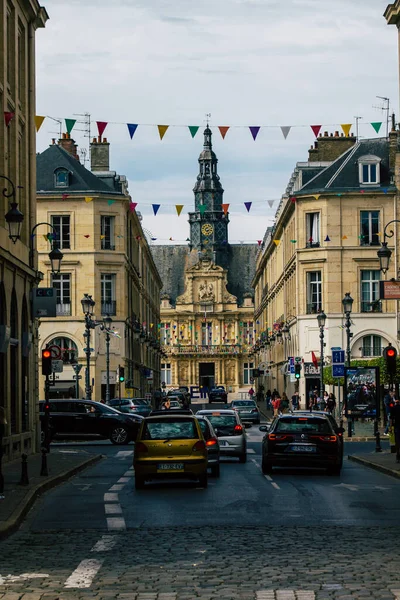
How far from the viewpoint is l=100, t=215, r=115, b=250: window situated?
252ft

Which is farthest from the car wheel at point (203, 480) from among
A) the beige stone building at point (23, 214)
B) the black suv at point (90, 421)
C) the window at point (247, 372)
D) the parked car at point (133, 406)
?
the window at point (247, 372)

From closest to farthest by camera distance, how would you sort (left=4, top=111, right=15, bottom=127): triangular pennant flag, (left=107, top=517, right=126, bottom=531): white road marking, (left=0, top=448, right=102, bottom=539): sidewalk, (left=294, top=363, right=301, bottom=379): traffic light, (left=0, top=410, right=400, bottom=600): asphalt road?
(left=0, top=410, right=400, bottom=600): asphalt road < (left=107, top=517, right=126, bottom=531): white road marking < (left=0, top=448, right=102, bottom=539): sidewalk < (left=4, top=111, right=15, bottom=127): triangular pennant flag < (left=294, top=363, right=301, bottom=379): traffic light

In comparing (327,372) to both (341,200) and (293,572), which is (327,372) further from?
(293,572)

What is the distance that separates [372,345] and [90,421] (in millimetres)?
31409

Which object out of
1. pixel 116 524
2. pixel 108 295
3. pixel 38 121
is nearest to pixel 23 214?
pixel 38 121

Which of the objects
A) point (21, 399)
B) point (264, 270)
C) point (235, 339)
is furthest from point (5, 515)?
point (235, 339)

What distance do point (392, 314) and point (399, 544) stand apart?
2324 inches

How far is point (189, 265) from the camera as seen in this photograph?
165875 millimetres

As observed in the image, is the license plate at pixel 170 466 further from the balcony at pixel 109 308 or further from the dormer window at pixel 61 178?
the dormer window at pixel 61 178

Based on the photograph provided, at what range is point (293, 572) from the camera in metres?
11.3

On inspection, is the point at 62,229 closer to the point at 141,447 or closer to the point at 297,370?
the point at 297,370

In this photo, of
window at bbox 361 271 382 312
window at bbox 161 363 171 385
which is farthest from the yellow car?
window at bbox 161 363 171 385

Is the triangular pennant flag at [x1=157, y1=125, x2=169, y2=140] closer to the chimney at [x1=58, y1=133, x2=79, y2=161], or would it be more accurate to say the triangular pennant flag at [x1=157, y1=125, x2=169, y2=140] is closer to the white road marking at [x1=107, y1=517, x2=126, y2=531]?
the white road marking at [x1=107, y1=517, x2=126, y2=531]

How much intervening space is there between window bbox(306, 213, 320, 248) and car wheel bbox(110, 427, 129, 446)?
32.0 metres
